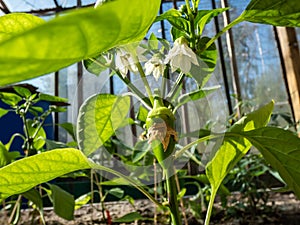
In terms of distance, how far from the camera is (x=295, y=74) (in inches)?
49.1

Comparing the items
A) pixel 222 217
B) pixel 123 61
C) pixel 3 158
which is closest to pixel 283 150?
pixel 123 61

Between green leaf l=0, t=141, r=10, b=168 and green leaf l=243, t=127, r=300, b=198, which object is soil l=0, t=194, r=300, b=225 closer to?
green leaf l=0, t=141, r=10, b=168

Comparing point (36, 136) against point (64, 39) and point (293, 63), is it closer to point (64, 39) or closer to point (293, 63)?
point (64, 39)

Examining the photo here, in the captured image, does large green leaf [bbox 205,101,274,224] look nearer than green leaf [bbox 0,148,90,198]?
No

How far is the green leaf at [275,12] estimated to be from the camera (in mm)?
341

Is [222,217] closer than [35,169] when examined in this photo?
No

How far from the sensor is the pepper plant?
14cm

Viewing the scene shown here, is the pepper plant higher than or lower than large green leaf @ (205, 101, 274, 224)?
higher

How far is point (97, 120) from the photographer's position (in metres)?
0.43

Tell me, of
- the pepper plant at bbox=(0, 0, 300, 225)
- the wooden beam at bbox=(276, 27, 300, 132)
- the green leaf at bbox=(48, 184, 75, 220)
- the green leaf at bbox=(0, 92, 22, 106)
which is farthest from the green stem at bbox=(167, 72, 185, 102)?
A: the wooden beam at bbox=(276, 27, 300, 132)

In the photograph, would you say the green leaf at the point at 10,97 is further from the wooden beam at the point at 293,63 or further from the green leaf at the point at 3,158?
the wooden beam at the point at 293,63

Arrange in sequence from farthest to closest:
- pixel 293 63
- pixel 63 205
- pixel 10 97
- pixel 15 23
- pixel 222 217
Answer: pixel 293 63
pixel 222 217
pixel 10 97
pixel 63 205
pixel 15 23

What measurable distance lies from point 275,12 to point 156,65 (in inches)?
5.4

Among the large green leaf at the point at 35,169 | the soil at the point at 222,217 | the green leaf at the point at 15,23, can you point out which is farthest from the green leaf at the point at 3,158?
the green leaf at the point at 15,23
